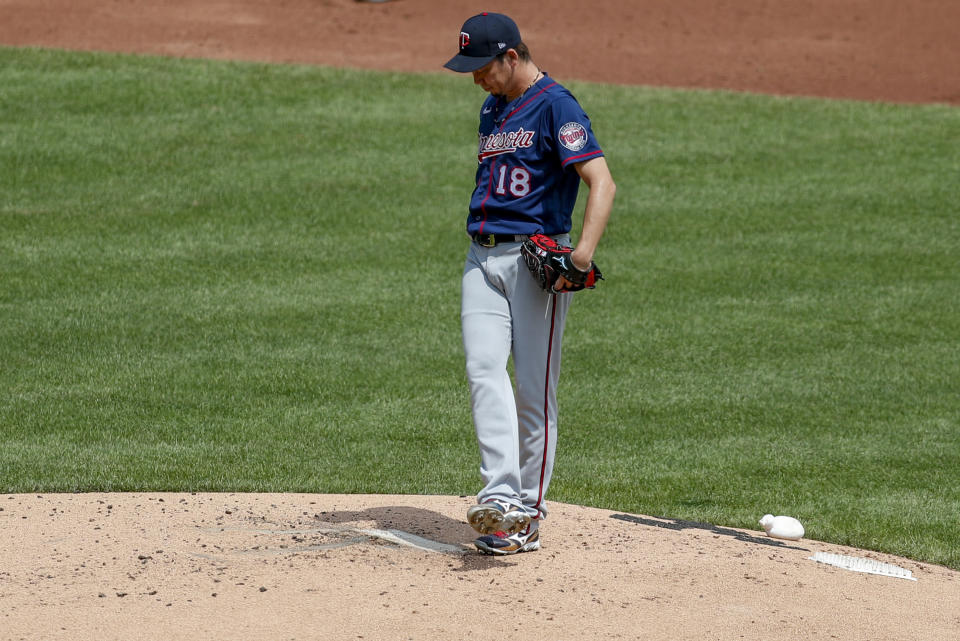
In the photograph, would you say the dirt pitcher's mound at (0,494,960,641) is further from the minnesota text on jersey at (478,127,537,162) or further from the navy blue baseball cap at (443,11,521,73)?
the navy blue baseball cap at (443,11,521,73)

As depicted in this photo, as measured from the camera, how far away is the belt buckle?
5024 millimetres

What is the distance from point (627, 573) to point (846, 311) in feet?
19.0

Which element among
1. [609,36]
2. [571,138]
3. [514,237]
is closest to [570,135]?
[571,138]

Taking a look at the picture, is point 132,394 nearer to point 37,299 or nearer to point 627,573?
point 37,299

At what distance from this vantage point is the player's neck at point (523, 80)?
502 cm

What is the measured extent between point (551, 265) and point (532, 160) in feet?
1.44

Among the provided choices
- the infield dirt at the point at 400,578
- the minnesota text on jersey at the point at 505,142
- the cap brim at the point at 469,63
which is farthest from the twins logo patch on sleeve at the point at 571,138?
the infield dirt at the point at 400,578

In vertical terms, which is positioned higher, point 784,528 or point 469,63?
point 469,63

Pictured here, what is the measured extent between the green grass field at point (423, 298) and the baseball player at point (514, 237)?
1.42 meters

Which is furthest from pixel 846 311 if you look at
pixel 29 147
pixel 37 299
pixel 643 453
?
pixel 29 147

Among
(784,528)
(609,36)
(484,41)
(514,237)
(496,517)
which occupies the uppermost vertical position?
(609,36)

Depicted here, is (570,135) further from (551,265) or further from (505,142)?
(551,265)

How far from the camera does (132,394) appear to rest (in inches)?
319

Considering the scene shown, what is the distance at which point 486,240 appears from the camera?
199 inches
